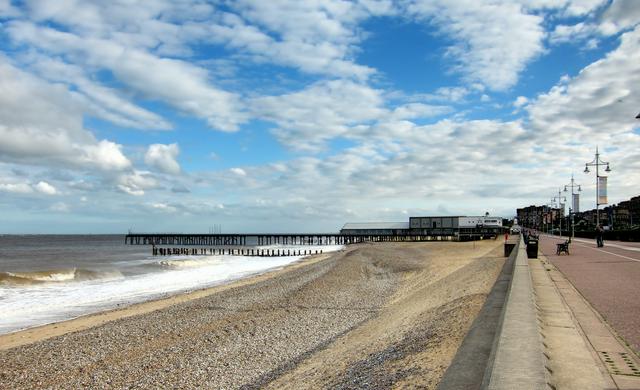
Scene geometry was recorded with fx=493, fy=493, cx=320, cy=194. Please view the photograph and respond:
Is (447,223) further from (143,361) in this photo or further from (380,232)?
(143,361)

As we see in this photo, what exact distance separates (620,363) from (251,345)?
8359 millimetres

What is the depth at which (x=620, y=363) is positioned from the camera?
5.21 m

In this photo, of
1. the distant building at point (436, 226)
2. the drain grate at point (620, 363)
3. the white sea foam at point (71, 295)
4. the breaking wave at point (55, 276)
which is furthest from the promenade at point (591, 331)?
the distant building at point (436, 226)

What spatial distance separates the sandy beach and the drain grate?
1.71 m

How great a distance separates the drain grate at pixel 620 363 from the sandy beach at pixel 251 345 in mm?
1713

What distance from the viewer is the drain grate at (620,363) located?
490 centimetres

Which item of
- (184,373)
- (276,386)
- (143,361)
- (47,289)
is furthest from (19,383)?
(47,289)

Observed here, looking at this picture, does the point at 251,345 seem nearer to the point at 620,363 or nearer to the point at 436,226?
the point at 620,363

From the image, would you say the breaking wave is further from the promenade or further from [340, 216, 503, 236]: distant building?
[340, 216, 503, 236]: distant building

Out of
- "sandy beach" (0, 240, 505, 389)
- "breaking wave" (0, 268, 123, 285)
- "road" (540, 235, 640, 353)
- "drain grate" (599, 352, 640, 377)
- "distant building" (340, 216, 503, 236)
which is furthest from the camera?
"distant building" (340, 216, 503, 236)

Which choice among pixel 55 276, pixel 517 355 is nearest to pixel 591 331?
pixel 517 355

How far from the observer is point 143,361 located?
10.8m

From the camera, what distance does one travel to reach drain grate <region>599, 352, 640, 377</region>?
490 cm

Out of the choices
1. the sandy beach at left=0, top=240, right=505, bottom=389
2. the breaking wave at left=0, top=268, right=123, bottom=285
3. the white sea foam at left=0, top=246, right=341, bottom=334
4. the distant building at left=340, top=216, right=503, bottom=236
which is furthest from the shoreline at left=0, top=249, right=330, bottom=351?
the distant building at left=340, top=216, right=503, bottom=236
